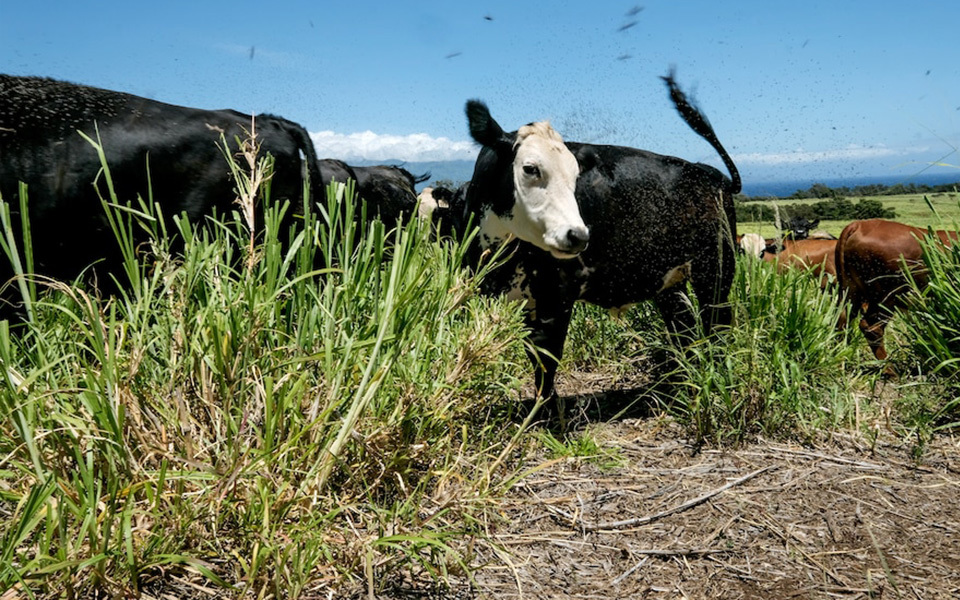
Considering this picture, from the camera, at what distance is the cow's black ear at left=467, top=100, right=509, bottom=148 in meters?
4.32

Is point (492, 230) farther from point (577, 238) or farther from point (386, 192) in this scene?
point (386, 192)

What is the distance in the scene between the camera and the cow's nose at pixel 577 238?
3834 millimetres

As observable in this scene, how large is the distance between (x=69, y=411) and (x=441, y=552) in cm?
108

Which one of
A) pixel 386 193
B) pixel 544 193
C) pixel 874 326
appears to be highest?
pixel 386 193

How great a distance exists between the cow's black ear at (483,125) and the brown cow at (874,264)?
551 cm

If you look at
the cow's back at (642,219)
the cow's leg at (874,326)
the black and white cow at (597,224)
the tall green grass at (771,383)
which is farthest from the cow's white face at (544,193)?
the cow's leg at (874,326)

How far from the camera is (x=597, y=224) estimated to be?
4586mm

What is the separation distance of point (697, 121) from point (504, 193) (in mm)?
1628

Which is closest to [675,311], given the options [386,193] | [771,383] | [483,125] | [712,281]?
[712,281]

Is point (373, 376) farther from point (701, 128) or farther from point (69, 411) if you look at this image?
point (701, 128)

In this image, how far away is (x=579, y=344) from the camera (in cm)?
585

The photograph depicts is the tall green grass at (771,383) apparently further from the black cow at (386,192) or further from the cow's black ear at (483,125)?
the black cow at (386,192)

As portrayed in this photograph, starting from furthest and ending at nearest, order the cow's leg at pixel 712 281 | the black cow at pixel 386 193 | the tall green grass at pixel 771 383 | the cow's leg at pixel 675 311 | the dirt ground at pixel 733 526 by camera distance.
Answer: the black cow at pixel 386 193
the cow's leg at pixel 675 311
the cow's leg at pixel 712 281
the tall green grass at pixel 771 383
the dirt ground at pixel 733 526

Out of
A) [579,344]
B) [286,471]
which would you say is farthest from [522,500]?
[579,344]
